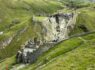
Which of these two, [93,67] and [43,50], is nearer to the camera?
[93,67]

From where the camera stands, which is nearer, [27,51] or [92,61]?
[92,61]

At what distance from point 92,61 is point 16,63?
6124 centimetres

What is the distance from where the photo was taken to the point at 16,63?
437 ft

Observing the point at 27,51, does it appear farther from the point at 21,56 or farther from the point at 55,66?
the point at 55,66

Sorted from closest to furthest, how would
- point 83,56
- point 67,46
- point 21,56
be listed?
point 83,56, point 67,46, point 21,56

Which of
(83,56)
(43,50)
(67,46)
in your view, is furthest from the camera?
(43,50)

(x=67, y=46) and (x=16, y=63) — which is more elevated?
(x=67, y=46)

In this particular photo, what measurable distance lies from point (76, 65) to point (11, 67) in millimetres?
54190

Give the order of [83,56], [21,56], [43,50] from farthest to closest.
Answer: [21,56] < [43,50] < [83,56]

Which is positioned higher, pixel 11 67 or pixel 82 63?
pixel 82 63

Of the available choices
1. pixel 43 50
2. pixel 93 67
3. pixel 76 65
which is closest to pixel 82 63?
pixel 76 65

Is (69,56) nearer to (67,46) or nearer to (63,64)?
(63,64)

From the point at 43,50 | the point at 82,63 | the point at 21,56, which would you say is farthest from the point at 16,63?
the point at 82,63

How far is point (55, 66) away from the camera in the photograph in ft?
267
